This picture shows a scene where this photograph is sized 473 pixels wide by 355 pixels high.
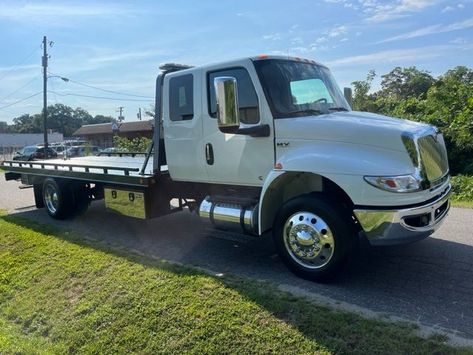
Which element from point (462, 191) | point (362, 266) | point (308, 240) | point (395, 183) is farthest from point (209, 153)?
point (462, 191)

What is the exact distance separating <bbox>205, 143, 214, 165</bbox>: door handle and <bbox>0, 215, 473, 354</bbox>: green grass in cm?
142

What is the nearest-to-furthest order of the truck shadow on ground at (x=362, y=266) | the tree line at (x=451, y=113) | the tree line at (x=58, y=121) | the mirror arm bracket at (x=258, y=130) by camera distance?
the truck shadow on ground at (x=362, y=266) → the mirror arm bracket at (x=258, y=130) → the tree line at (x=451, y=113) → the tree line at (x=58, y=121)

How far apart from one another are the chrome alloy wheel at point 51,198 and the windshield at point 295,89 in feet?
17.6

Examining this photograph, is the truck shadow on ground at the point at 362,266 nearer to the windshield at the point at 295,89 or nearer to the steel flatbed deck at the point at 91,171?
the steel flatbed deck at the point at 91,171

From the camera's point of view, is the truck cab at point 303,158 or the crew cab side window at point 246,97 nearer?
the truck cab at point 303,158

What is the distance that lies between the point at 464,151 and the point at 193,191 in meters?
8.70

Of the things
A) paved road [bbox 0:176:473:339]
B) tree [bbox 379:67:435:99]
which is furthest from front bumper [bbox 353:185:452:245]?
tree [bbox 379:67:435:99]

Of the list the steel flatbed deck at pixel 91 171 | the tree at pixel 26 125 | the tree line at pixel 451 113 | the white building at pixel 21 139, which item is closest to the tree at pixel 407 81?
the tree line at pixel 451 113

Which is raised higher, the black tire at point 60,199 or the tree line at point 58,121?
the tree line at point 58,121

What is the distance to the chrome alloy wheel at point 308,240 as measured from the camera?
4.56 metres

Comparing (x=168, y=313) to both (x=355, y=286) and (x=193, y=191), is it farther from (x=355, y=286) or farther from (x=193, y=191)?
(x=193, y=191)

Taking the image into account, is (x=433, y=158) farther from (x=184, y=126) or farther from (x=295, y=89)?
(x=184, y=126)

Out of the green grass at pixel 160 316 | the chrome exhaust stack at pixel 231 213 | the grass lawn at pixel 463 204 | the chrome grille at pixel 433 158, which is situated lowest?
the green grass at pixel 160 316

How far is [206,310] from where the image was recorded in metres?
4.24
